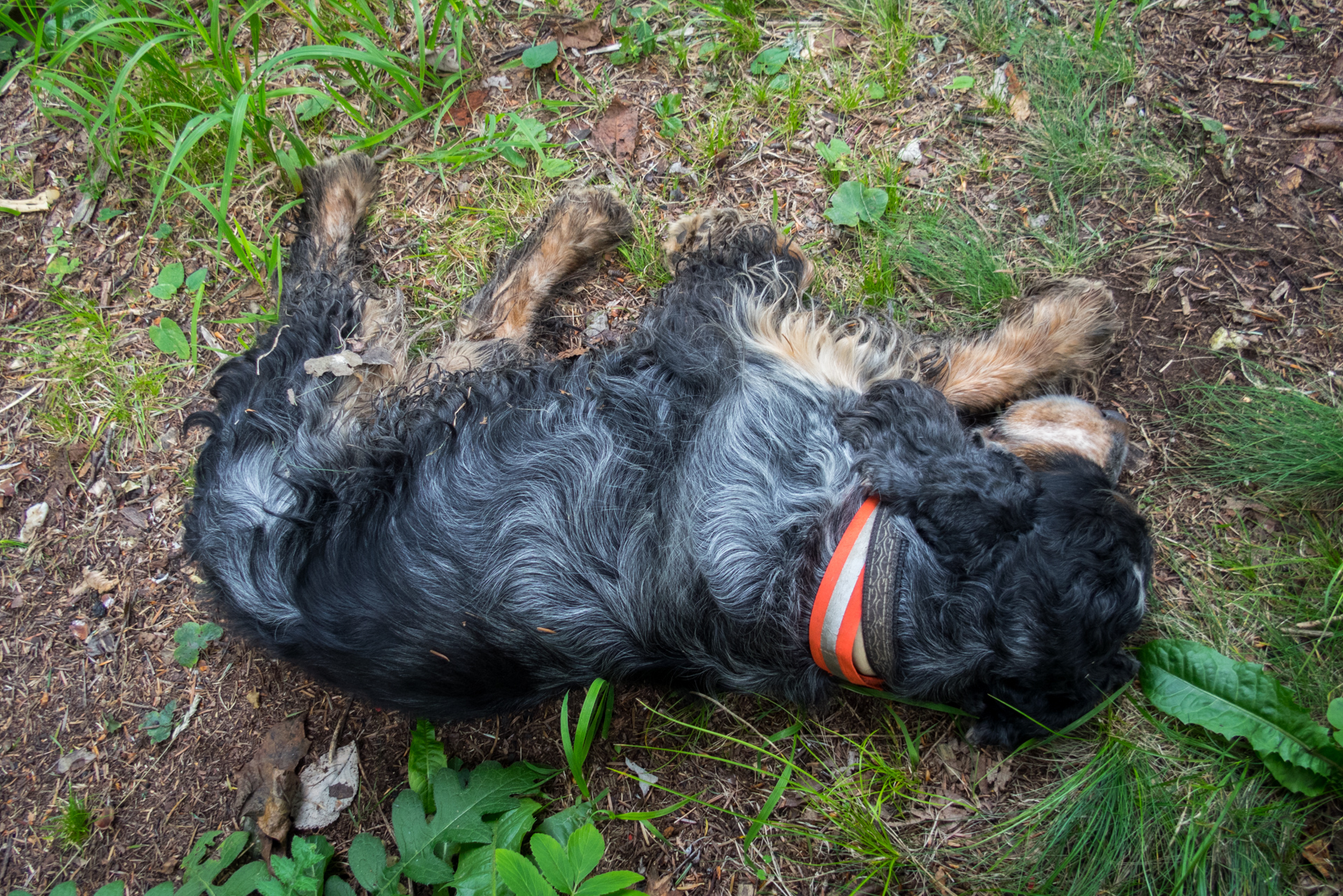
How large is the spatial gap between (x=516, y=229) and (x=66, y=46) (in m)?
1.84

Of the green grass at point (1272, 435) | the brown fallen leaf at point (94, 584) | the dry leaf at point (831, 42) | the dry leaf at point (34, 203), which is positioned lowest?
the brown fallen leaf at point (94, 584)

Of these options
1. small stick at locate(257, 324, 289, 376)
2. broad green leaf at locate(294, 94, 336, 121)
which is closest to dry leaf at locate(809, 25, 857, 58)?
broad green leaf at locate(294, 94, 336, 121)

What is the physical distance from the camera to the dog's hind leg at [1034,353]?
2545 millimetres

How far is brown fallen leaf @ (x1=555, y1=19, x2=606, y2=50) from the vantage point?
3.29m

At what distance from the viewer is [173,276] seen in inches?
131

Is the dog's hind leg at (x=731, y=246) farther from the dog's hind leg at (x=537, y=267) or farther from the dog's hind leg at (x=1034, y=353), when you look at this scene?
the dog's hind leg at (x=1034, y=353)

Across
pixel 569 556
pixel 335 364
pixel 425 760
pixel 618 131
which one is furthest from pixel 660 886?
pixel 618 131

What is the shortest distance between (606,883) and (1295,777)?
2.05m

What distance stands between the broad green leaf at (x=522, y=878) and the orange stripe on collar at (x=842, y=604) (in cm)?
95

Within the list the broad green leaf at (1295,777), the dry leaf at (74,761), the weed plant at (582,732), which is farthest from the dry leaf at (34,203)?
the broad green leaf at (1295,777)

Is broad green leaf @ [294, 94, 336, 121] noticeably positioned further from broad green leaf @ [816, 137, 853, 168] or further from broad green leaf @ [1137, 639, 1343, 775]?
broad green leaf @ [1137, 639, 1343, 775]

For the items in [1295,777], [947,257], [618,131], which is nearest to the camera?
[1295,777]

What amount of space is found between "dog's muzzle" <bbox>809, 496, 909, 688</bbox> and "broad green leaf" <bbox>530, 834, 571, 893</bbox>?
880 mm

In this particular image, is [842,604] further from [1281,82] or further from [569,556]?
[1281,82]
